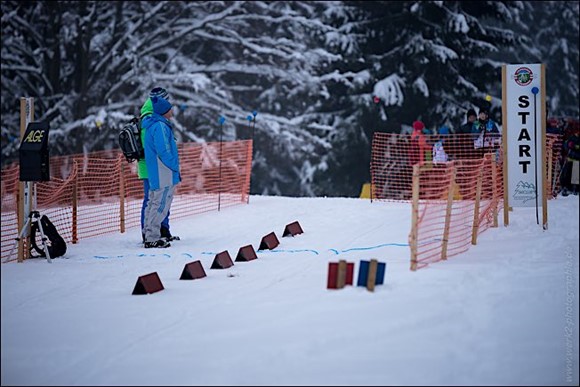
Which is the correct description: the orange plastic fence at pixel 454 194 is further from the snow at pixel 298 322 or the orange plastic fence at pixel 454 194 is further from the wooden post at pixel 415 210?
the snow at pixel 298 322

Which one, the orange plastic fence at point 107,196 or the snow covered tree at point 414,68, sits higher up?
the snow covered tree at point 414,68

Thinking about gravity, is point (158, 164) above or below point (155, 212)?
above

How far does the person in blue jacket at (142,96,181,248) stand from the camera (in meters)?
11.8

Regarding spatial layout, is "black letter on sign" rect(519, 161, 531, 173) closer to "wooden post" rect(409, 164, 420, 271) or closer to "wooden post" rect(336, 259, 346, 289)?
"wooden post" rect(409, 164, 420, 271)

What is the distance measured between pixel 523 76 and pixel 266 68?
1725 cm

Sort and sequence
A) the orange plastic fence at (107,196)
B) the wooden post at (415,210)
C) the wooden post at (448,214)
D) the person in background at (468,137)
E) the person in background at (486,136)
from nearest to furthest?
the wooden post at (415,210) → the wooden post at (448,214) → the orange plastic fence at (107,196) → the person in background at (486,136) → the person in background at (468,137)

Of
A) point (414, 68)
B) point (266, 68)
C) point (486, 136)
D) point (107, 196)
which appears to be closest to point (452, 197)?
point (486, 136)

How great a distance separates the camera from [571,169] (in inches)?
720

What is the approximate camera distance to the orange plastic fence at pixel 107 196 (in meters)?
13.2

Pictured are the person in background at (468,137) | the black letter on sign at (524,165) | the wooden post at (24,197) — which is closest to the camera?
the wooden post at (24,197)

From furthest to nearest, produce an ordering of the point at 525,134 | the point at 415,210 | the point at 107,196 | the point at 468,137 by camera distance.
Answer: the point at 468,137
the point at 107,196
the point at 525,134
the point at 415,210

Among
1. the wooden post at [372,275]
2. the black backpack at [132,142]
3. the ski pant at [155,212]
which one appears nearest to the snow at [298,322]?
the wooden post at [372,275]

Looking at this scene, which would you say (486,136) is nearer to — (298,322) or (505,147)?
(505,147)

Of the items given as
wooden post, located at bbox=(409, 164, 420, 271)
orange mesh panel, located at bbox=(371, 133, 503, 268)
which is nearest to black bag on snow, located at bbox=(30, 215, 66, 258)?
orange mesh panel, located at bbox=(371, 133, 503, 268)
